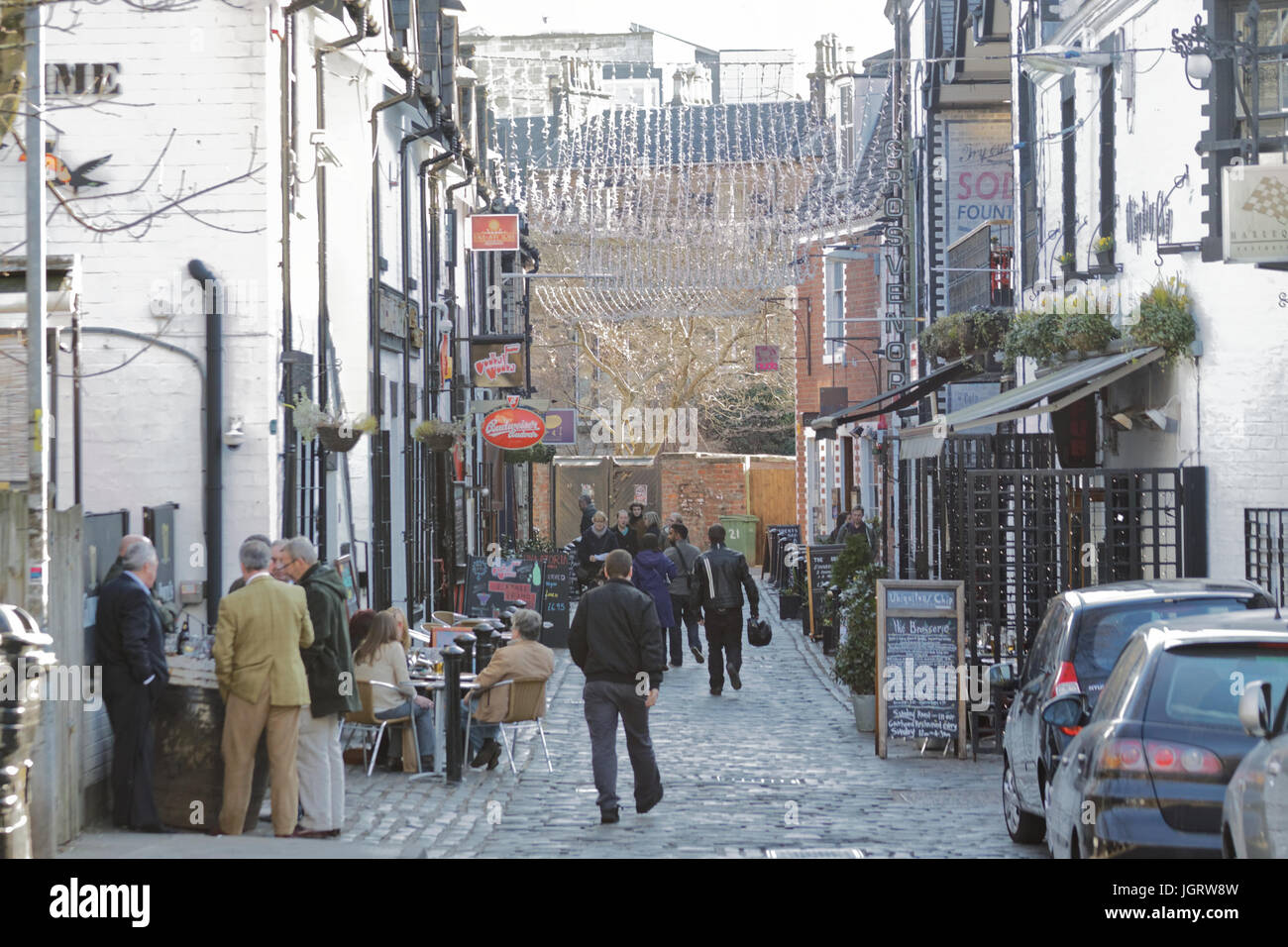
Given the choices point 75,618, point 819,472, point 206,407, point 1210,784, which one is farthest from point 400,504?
point 819,472

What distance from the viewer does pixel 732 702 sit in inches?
754

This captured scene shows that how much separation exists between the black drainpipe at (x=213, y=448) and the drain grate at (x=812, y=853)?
627 cm

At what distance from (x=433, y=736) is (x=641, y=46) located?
57.5m

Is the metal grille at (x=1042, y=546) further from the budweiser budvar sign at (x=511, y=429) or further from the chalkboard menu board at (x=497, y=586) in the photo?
the budweiser budvar sign at (x=511, y=429)

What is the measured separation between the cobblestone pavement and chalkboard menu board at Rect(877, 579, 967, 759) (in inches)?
11.8

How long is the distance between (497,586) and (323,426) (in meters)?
7.05

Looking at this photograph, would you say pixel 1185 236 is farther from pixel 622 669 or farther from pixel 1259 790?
pixel 1259 790

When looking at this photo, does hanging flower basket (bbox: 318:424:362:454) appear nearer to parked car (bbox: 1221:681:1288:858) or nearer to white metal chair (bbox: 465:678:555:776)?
white metal chair (bbox: 465:678:555:776)

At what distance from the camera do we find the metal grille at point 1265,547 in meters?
14.1

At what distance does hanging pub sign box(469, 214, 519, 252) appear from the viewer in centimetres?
2775

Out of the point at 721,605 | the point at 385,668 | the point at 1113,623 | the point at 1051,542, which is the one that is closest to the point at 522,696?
the point at 385,668

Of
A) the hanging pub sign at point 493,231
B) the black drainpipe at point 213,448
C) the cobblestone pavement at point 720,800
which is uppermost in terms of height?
the hanging pub sign at point 493,231

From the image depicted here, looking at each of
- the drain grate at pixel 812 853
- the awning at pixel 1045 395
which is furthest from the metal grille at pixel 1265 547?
the drain grate at pixel 812 853

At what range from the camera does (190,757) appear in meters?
10.9
